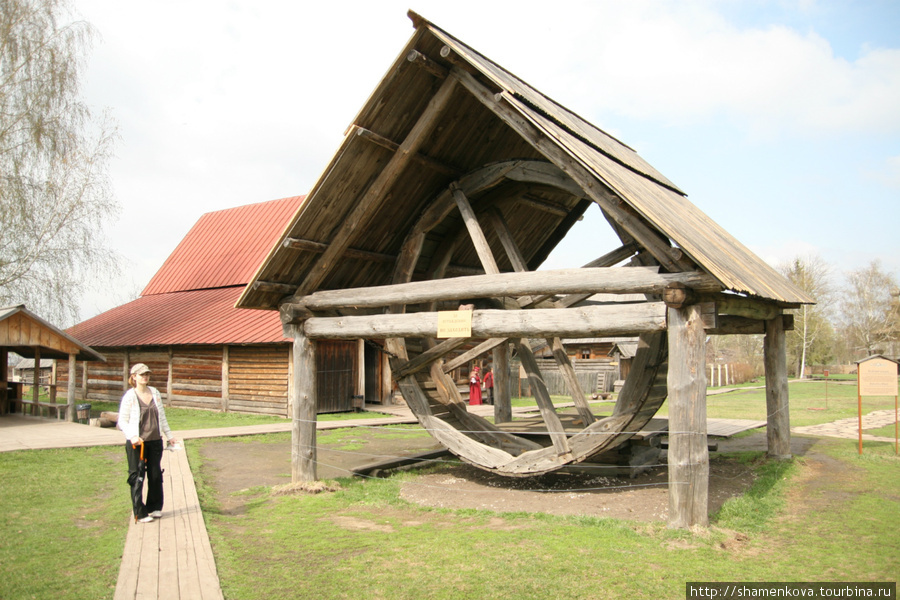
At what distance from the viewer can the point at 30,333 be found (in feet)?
51.4

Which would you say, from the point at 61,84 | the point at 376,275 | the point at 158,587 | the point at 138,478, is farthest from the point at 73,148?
the point at 158,587

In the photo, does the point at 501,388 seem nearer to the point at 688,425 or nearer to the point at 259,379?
the point at 688,425

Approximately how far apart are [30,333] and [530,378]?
Result: 525 inches

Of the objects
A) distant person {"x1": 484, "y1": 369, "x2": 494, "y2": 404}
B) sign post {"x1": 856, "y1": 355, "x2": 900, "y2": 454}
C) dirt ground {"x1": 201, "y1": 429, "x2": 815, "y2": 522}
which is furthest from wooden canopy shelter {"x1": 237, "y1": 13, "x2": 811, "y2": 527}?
distant person {"x1": 484, "y1": 369, "x2": 494, "y2": 404}

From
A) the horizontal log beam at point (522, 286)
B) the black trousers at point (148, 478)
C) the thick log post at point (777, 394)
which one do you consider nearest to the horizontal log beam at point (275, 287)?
the horizontal log beam at point (522, 286)

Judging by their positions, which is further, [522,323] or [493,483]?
[493,483]

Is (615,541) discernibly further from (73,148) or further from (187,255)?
(187,255)

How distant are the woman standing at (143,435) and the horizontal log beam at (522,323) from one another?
2.71 meters

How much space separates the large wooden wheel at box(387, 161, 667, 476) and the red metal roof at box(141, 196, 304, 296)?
15519 millimetres

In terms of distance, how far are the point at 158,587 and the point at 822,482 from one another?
8.29 m

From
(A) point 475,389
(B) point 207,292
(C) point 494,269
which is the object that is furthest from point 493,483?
(B) point 207,292

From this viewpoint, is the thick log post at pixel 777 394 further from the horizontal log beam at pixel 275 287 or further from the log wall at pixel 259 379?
the log wall at pixel 259 379

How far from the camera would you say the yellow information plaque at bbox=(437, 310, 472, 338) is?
7703 millimetres

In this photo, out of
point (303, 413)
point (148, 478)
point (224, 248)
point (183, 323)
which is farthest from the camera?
point (224, 248)
